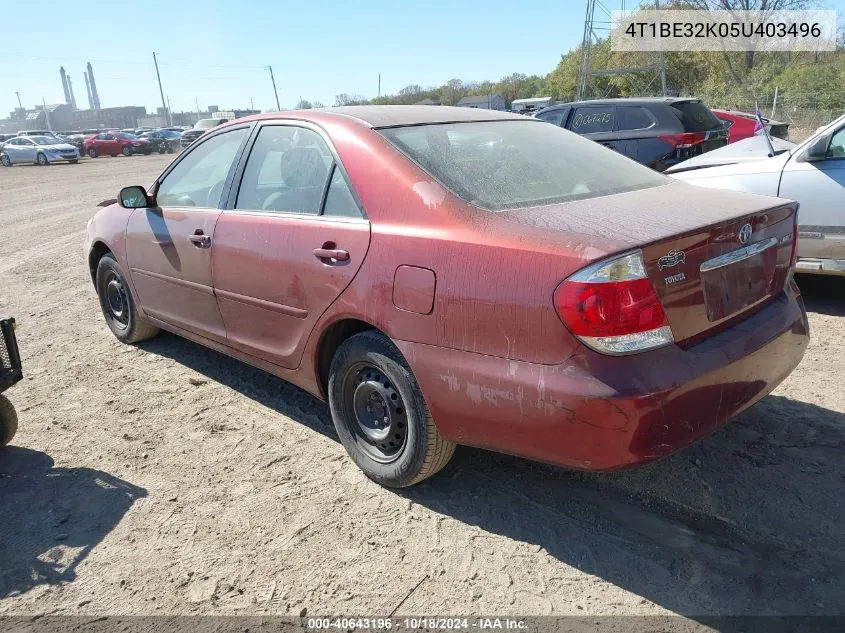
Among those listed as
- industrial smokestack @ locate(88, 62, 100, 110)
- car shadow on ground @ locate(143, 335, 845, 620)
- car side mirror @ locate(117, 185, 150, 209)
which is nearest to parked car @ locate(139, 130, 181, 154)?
car side mirror @ locate(117, 185, 150, 209)

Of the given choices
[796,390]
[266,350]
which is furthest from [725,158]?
[266,350]

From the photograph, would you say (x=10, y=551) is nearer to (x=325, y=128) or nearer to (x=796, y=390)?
(x=325, y=128)

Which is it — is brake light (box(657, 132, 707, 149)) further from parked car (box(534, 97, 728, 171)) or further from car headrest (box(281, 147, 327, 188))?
car headrest (box(281, 147, 327, 188))

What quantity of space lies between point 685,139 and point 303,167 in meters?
7.42

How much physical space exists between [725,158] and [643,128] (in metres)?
3.75

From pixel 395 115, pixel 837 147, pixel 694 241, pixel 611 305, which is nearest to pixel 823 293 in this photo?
pixel 837 147

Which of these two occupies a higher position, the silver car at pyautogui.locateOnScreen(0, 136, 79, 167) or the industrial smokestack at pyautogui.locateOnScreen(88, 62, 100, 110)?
the industrial smokestack at pyautogui.locateOnScreen(88, 62, 100, 110)

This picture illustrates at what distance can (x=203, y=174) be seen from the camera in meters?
4.10

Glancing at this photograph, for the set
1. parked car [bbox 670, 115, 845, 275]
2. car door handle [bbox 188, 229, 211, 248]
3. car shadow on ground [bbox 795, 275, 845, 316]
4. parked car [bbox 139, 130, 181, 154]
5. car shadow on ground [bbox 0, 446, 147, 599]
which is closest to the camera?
car shadow on ground [bbox 0, 446, 147, 599]

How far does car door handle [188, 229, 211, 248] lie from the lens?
3695 millimetres

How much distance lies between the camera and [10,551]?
2721 mm

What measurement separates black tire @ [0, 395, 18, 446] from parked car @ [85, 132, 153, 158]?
41262mm

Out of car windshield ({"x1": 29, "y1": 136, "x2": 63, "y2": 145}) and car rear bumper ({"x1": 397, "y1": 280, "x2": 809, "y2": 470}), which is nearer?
car rear bumper ({"x1": 397, "y1": 280, "x2": 809, "y2": 470})

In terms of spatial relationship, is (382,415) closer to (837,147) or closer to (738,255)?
(738,255)
